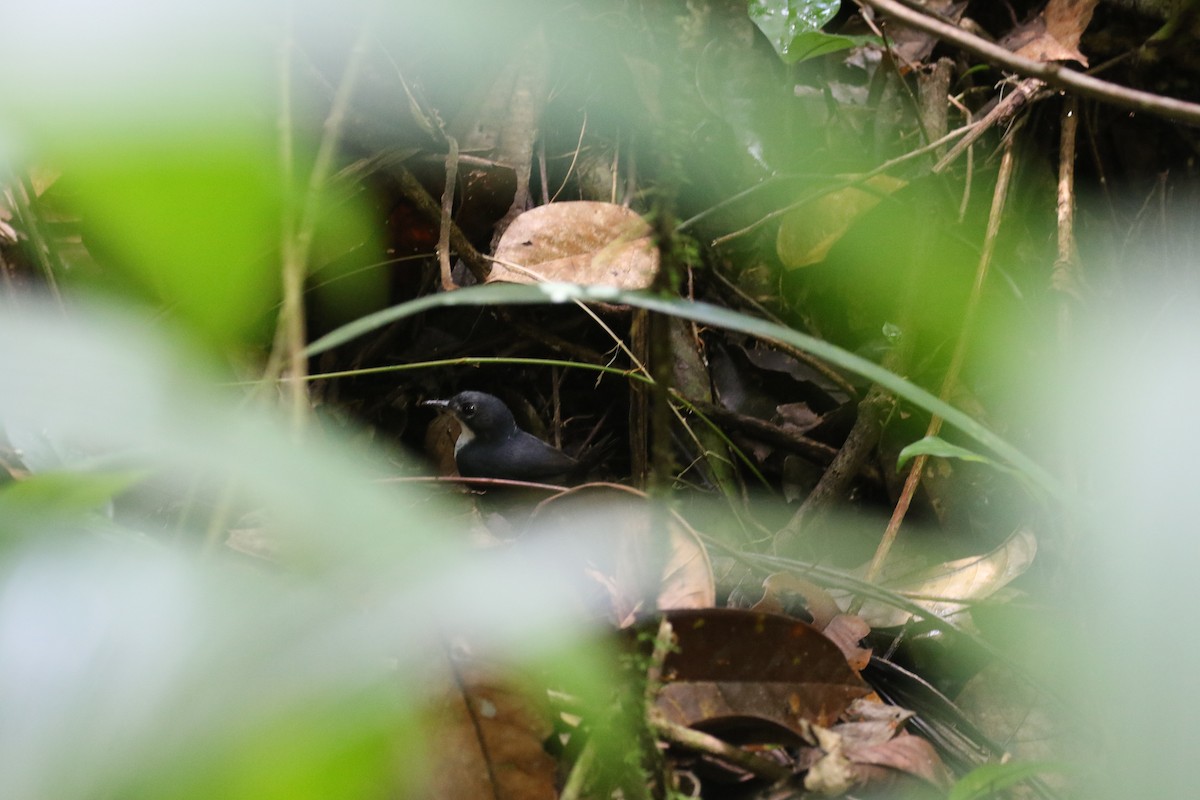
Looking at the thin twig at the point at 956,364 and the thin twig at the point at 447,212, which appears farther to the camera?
the thin twig at the point at 447,212

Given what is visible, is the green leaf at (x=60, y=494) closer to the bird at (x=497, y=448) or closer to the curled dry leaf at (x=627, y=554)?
the curled dry leaf at (x=627, y=554)

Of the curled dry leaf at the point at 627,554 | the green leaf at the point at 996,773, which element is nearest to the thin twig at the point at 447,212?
the curled dry leaf at the point at 627,554

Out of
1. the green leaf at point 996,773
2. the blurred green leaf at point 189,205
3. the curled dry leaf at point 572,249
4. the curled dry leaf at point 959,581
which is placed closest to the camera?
the blurred green leaf at point 189,205

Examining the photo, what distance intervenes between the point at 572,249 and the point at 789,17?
0.92m

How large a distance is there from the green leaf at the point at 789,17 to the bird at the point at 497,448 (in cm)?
129

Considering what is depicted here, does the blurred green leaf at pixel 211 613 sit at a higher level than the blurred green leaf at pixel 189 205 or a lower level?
lower

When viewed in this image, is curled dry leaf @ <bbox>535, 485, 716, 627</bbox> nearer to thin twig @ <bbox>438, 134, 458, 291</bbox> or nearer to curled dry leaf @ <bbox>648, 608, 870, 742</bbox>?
curled dry leaf @ <bbox>648, 608, 870, 742</bbox>

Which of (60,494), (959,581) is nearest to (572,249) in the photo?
(959,581)

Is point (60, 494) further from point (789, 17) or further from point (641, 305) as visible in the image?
point (789, 17)

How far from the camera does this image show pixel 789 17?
2510 mm

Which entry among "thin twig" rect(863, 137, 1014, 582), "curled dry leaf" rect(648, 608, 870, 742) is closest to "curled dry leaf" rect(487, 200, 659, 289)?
"thin twig" rect(863, 137, 1014, 582)

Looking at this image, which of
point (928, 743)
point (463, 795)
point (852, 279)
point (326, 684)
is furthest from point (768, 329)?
point (852, 279)

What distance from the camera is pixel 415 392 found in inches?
108

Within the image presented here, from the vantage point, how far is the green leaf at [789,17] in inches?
98.1
